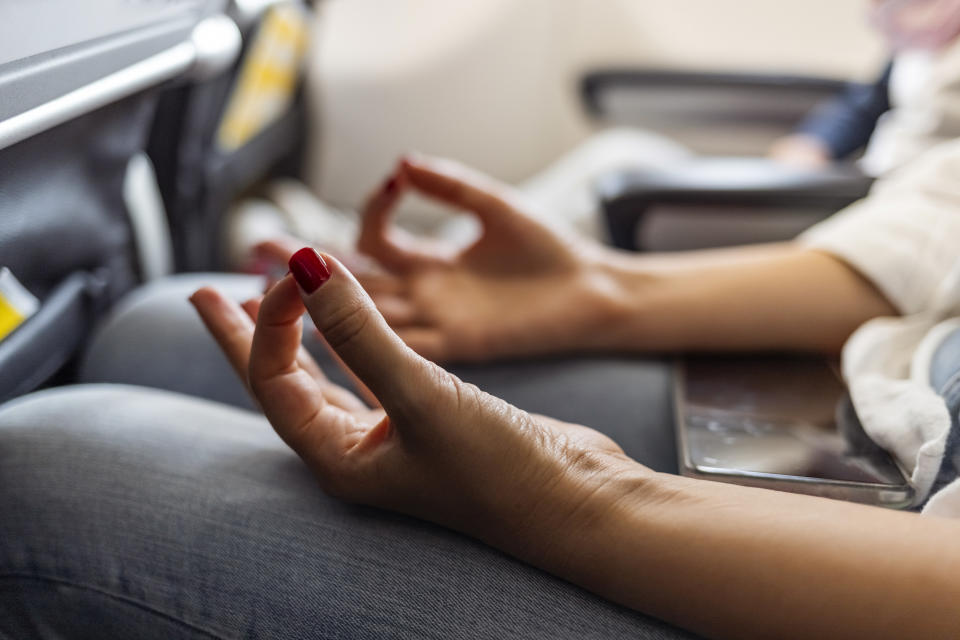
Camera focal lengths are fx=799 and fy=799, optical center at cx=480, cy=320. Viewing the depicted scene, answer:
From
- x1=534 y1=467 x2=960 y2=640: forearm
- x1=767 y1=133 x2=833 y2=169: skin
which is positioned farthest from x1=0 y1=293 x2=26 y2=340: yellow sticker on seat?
x1=767 y1=133 x2=833 y2=169: skin

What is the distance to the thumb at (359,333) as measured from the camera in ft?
1.05

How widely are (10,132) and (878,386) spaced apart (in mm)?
456

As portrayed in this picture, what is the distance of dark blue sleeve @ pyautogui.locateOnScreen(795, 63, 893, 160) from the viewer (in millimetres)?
1121

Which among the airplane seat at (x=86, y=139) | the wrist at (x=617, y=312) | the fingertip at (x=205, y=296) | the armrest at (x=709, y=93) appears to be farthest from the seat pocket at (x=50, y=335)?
the armrest at (x=709, y=93)

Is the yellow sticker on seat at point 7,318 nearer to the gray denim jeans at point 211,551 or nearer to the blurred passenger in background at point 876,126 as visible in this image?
the gray denim jeans at point 211,551

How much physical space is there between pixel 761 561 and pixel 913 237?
0.32m

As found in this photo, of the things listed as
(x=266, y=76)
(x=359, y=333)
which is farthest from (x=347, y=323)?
(x=266, y=76)

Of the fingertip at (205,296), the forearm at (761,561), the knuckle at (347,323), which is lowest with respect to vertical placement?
the forearm at (761,561)

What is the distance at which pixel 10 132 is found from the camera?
34 cm

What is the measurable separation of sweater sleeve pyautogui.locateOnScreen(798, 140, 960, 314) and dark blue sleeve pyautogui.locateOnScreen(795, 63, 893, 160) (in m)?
0.59

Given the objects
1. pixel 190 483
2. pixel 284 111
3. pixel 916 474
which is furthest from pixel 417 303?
pixel 284 111

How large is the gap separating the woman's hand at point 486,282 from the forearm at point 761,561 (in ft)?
0.81

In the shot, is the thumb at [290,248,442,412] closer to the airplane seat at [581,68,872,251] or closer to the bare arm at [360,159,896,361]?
the bare arm at [360,159,896,361]

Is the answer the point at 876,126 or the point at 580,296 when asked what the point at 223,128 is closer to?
the point at 580,296
